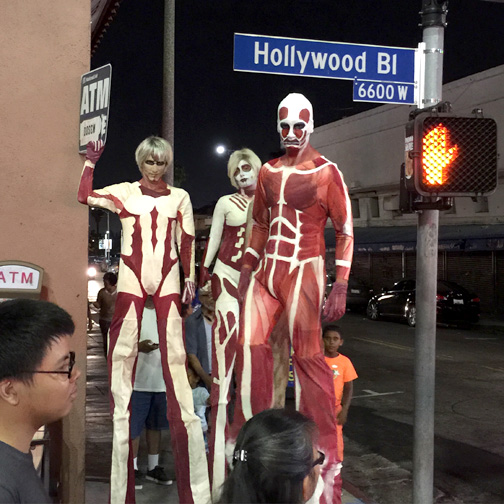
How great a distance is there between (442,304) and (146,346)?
1676cm

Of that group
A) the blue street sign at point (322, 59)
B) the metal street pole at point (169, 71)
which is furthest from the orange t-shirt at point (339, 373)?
the metal street pole at point (169, 71)

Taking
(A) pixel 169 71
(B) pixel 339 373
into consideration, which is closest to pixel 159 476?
(B) pixel 339 373

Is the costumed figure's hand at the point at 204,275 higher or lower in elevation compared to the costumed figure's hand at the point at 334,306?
higher

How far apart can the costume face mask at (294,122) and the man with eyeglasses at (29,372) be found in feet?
8.06

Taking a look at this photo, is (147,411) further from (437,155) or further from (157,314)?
(437,155)

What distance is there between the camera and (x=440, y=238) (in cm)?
2628

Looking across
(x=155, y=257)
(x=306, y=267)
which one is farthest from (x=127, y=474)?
(x=306, y=267)

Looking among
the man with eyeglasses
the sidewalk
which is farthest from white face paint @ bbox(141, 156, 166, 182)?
the man with eyeglasses

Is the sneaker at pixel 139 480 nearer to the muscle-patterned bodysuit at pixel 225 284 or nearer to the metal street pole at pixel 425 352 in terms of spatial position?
the muscle-patterned bodysuit at pixel 225 284

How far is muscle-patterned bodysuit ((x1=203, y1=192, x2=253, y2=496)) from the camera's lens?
16.0 ft

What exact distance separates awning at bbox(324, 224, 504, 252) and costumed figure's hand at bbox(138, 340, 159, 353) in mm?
20471

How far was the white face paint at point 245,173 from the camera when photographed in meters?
5.09

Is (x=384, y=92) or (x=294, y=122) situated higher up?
(x=384, y=92)

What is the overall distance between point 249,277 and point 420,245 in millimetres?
1086
